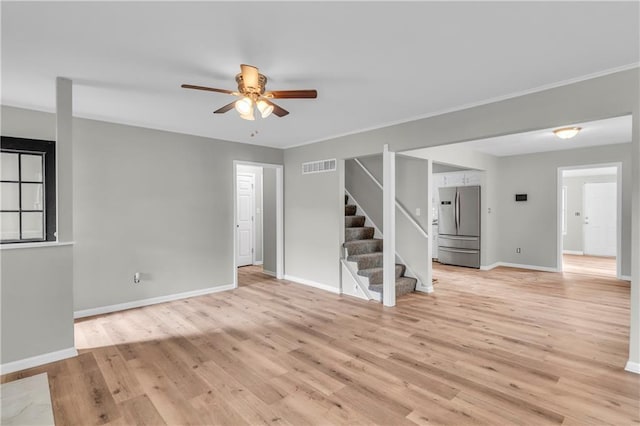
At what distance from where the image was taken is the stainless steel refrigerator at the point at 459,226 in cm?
721

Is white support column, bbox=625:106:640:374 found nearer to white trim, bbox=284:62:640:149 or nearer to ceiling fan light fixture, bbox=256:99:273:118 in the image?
white trim, bbox=284:62:640:149

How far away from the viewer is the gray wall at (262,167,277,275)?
6383 millimetres

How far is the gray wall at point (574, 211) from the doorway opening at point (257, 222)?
8775mm

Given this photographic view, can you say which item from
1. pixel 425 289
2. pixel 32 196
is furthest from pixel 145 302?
pixel 425 289

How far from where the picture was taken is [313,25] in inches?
80.3

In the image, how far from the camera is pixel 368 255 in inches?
208

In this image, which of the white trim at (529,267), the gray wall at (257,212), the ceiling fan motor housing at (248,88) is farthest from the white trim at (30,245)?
the white trim at (529,267)

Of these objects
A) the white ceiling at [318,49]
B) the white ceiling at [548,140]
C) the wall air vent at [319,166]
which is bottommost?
the wall air vent at [319,166]

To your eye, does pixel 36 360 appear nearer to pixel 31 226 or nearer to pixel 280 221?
pixel 31 226

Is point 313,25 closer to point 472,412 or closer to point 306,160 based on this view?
point 472,412

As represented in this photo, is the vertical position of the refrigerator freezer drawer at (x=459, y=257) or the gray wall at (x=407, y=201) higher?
the gray wall at (x=407, y=201)

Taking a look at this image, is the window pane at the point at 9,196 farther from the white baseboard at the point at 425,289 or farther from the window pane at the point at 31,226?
the white baseboard at the point at 425,289

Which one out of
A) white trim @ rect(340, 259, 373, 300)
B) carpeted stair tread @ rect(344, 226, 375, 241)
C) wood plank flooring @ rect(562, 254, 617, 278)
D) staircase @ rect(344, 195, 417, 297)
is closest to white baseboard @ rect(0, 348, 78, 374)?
white trim @ rect(340, 259, 373, 300)

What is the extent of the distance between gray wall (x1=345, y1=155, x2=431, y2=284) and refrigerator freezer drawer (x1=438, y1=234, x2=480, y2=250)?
8.20 ft
